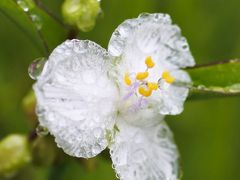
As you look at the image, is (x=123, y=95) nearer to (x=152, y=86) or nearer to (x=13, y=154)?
(x=152, y=86)

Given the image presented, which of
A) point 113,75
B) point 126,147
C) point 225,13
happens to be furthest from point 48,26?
point 225,13

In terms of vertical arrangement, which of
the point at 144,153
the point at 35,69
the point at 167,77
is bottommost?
the point at 144,153

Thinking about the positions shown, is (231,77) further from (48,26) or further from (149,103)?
(48,26)

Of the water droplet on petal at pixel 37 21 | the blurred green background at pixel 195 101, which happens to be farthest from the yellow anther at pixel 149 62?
the blurred green background at pixel 195 101

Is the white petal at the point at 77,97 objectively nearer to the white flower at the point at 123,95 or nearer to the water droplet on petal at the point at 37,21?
the white flower at the point at 123,95

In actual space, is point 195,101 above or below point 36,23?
below

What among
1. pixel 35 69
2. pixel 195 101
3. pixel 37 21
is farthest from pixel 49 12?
pixel 195 101
